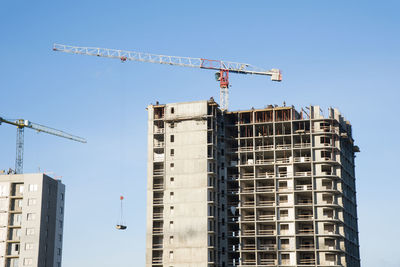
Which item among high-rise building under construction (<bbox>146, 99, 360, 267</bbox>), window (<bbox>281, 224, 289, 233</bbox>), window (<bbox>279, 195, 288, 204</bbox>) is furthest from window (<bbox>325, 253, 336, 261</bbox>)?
window (<bbox>279, 195, 288, 204</bbox>)

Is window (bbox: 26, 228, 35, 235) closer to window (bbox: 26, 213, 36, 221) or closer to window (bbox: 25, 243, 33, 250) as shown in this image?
window (bbox: 26, 213, 36, 221)

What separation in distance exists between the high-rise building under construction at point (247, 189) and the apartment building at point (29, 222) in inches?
1124

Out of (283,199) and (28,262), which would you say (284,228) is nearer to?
(283,199)

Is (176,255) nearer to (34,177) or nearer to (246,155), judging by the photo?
(246,155)

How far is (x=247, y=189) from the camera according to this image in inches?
6284

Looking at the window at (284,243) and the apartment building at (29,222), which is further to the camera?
the apartment building at (29,222)

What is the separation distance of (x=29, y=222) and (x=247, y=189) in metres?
52.4

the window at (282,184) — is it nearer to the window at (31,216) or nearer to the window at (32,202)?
the window at (32,202)

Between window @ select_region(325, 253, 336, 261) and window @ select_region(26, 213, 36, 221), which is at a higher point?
window @ select_region(26, 213, 36, 221)

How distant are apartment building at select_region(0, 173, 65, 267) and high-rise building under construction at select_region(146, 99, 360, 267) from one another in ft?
93.7

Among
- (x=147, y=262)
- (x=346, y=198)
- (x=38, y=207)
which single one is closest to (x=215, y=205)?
(x=147, y=262)

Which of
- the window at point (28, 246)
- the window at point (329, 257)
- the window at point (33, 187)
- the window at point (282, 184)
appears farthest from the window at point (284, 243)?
the window at point (33, 187)

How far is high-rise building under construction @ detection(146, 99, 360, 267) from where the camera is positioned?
151000 mm

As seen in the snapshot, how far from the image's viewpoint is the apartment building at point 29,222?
163 m
